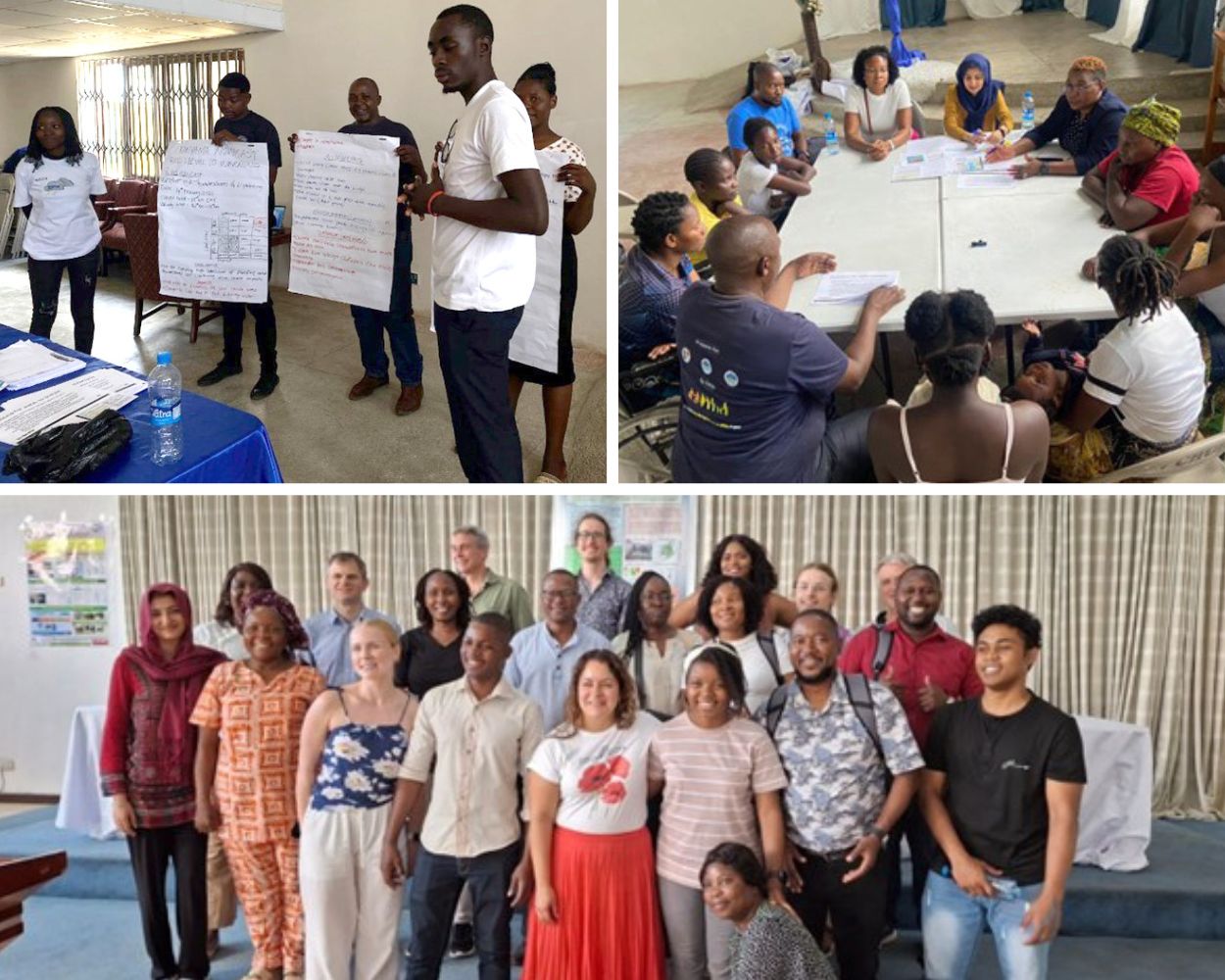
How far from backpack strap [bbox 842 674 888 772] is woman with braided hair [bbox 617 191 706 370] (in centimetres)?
92

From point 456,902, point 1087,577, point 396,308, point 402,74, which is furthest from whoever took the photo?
point 1087,577

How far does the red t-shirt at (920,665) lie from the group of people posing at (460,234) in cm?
108

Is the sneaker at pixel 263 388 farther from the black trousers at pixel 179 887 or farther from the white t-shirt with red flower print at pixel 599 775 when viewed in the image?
the white t-shirt with red flower print at pixel 599 775

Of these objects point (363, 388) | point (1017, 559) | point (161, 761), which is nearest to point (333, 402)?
point (363, 388)

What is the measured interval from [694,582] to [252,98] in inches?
110

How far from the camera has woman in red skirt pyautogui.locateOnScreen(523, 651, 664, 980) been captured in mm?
2791

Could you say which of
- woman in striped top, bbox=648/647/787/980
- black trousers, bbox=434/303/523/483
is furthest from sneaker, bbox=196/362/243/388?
woman in striped top, bbox=648/647/787/980

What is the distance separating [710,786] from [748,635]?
0.47 metres

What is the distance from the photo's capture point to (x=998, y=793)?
2703mm

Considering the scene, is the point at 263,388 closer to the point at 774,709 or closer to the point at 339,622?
the point at 339,622

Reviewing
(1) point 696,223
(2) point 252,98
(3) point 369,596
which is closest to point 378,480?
(3) point 369,596

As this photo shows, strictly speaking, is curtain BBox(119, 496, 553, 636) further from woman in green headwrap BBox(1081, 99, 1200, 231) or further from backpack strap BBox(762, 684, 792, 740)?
woman in green headwrap BBox(1081, 99, 1200, 231)

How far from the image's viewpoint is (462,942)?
129 inches

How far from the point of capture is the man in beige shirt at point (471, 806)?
9.45 feet
